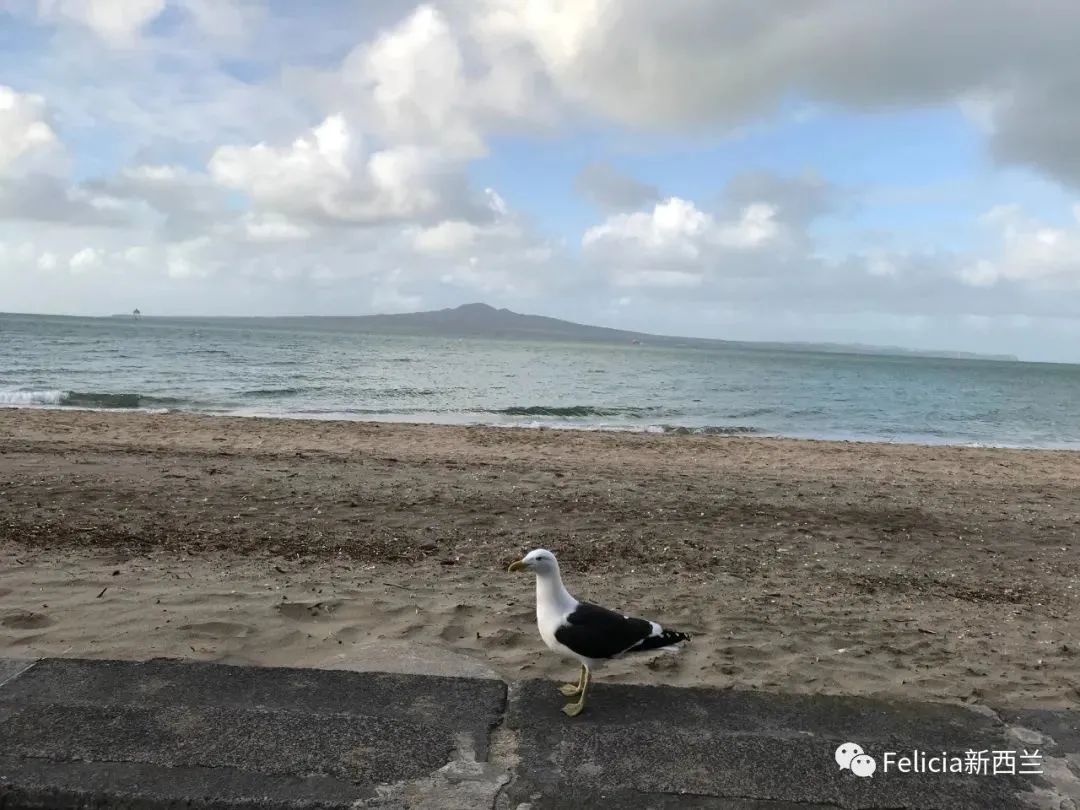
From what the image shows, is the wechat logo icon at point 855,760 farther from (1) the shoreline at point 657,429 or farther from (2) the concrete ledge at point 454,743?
(1) the shoreline at point 657,429

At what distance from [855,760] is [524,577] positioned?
3.23 metres

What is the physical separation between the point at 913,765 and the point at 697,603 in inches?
98.3

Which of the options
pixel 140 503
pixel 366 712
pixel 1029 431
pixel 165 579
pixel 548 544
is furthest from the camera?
pixel 1029 431

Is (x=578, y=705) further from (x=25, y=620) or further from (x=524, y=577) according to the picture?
(x=25, y=620)

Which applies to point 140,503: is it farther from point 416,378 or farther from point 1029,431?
point 416,378

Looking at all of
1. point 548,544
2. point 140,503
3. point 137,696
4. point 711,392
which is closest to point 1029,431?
point 711,392

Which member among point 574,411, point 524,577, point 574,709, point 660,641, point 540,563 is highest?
point 540,563

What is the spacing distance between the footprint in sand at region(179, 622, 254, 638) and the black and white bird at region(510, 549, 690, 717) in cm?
179

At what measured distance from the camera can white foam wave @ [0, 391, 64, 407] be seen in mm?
24297

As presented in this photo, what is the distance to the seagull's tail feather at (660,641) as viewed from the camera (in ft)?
12.2

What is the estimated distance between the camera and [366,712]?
3299 mm

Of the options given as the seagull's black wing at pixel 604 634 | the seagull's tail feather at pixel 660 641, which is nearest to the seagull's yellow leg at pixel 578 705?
the seagull's black wing at pixel 604 634

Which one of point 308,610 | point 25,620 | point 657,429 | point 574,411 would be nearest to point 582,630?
point 308,610

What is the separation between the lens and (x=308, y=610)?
4.93 metres
